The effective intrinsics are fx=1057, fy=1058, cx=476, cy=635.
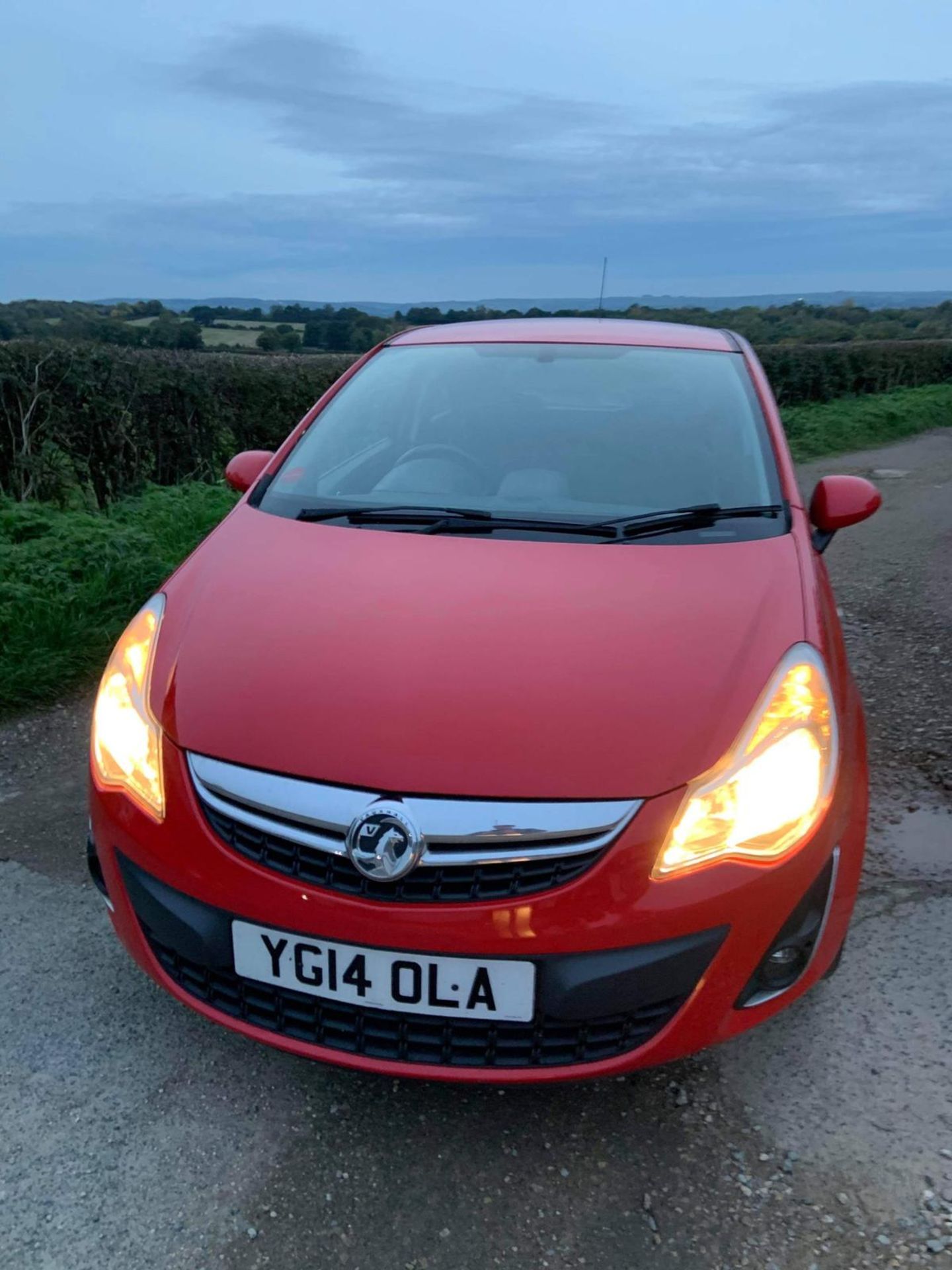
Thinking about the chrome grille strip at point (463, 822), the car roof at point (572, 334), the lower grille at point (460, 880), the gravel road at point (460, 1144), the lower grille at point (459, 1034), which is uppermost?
the car roof at point (572, 334)

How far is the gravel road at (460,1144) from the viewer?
5.90ft

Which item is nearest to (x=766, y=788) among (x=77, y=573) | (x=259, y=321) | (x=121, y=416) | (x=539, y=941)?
(x=539, y=941)

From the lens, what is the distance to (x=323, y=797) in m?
1.82

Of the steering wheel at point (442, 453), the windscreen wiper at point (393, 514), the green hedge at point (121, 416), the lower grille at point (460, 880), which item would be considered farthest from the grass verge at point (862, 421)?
the lower grille at point (460, 880)

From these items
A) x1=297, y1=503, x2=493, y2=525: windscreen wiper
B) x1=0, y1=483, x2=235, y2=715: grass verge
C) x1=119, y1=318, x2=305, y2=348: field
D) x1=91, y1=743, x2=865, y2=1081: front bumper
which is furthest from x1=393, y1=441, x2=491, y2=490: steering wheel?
x1=119, y1=318, x2=305, y2=348: field

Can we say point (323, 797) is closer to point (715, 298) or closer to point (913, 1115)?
point (913, 1115)

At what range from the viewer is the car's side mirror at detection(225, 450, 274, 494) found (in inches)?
128

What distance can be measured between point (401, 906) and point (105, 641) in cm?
320

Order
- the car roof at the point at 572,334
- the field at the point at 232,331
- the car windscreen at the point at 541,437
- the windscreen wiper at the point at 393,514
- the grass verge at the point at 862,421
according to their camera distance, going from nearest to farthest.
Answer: the windscreen wiper at the point at 393,514, the car windscreen at the point at 541,437, the car roof at the point at 572,334, the field at the point at 232,331, the grass verge at the point at 862,421

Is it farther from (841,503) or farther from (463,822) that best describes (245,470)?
(463,822)

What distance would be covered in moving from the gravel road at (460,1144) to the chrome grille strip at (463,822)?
2.13 ft

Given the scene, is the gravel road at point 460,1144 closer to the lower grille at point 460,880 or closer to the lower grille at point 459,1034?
the lower grille at point 459,1034

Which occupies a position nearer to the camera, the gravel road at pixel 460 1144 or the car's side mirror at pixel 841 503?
the gravel road at pixel 460 1144

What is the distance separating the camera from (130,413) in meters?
6.82
